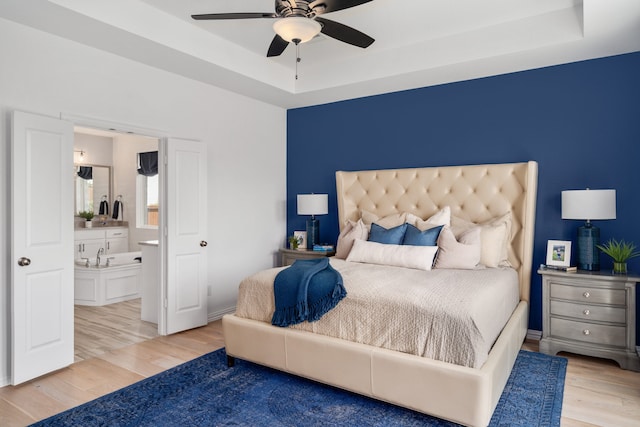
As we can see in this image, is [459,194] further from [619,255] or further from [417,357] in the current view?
[417,357]

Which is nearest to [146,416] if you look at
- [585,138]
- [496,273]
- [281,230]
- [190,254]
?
[190,254]

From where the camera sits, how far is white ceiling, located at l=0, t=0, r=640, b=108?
118 inches

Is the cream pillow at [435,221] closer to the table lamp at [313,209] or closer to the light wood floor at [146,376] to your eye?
the table lamp at [313,209]

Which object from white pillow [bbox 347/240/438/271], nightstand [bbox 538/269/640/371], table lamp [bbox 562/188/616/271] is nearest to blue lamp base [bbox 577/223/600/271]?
table lamp [bbox 562/188/616/271]

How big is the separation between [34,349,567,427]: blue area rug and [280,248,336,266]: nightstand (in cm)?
184

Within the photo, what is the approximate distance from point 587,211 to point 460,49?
70.3 inches

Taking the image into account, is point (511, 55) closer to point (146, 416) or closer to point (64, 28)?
point (64, 28)

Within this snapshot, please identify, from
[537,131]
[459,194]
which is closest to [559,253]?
[459,194]

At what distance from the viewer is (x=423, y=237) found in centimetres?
368

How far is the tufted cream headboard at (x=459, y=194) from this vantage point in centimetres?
380

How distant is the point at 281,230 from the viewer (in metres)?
5.61

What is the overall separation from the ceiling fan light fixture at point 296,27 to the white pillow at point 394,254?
1956 millimetres

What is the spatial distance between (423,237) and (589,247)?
136 centimetres

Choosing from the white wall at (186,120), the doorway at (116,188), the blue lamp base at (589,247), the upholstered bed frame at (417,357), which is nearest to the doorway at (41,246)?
the white wall at (186,120)
